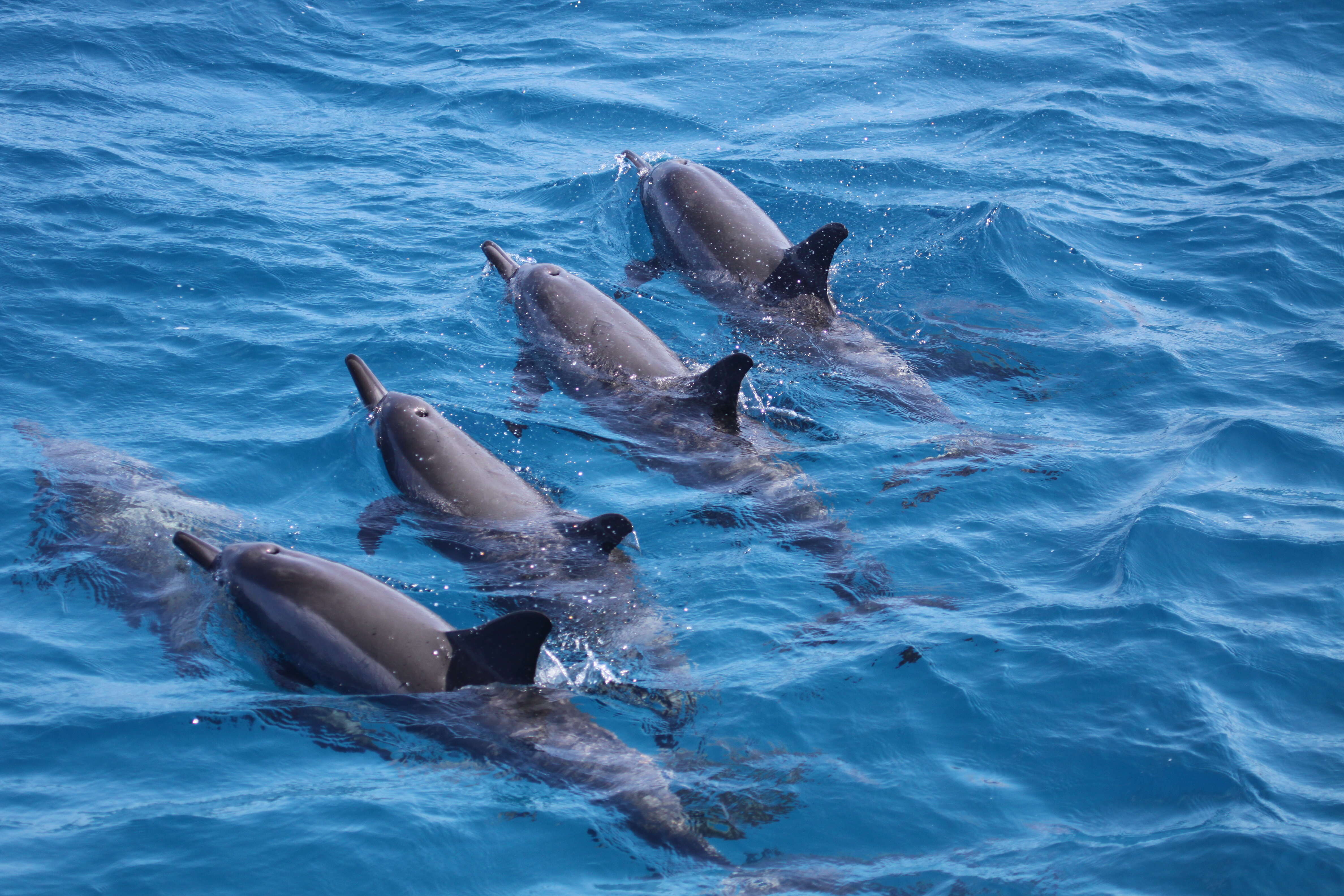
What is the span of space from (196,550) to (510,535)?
79.0 inches

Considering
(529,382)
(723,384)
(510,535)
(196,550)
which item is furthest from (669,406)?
(196,550)

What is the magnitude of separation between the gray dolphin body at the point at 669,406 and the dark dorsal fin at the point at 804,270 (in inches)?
55.6

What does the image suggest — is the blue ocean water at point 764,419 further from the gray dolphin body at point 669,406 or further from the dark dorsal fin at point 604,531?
the dark dorsal fin at point 604,531

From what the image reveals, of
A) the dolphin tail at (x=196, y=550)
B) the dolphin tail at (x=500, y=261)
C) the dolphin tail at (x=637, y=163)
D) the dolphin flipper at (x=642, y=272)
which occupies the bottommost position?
the dolphin tail at (x=196, y=550)

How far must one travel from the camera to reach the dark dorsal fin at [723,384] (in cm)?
867

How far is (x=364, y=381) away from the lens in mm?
8836

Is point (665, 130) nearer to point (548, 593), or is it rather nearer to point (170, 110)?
point (170, 110)

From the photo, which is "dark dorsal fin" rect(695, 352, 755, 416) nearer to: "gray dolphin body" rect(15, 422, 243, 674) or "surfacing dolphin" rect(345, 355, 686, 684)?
"surfacing dolphin" rect(345, 355, 686, 684)

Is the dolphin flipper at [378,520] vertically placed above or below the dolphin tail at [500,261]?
below

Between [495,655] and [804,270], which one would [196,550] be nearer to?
[495,655]

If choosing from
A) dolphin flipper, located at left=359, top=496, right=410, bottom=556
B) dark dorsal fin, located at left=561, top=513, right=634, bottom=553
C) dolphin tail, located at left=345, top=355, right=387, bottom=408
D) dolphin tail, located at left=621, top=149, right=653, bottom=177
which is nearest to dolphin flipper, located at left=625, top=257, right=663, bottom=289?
dolphin tail, located at left=621, top=149, right=653, bottom=177

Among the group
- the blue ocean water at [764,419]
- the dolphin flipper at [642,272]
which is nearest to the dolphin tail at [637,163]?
the blue ocean water at [764,419]

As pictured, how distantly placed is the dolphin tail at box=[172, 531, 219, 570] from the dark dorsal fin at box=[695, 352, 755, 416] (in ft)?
12.9

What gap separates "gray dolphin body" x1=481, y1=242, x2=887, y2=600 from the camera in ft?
26.7
